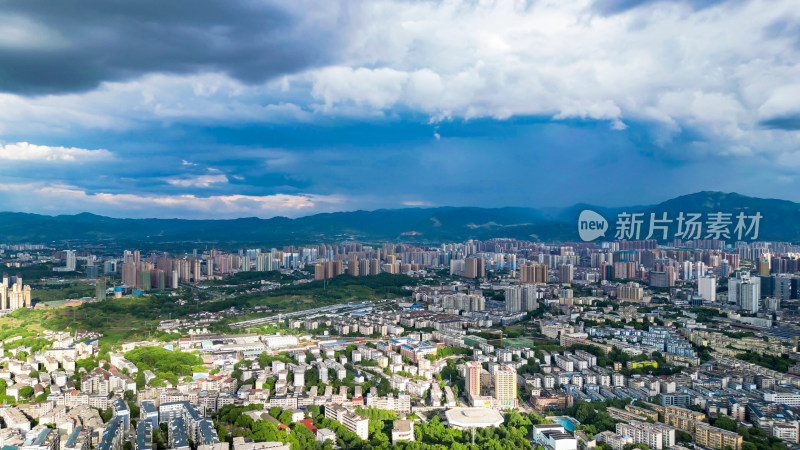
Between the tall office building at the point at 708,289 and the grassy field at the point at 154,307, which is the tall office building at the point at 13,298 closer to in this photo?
the grassy field at the point at 154,307

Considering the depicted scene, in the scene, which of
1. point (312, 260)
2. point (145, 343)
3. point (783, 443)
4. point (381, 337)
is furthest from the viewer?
point (312, 260)

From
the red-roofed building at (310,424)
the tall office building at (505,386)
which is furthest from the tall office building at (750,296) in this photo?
the red-roofed building at (310,424)

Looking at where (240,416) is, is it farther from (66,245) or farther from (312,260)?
(66,245)

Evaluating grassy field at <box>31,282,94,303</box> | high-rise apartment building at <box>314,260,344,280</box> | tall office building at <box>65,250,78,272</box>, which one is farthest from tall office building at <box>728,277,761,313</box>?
tall office building at <box>65,250,78,272</box>

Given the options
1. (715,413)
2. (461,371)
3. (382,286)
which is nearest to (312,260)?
(382,286)

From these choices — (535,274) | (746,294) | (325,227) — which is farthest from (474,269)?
(325,227)

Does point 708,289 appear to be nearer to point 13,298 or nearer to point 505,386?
point 505,386
